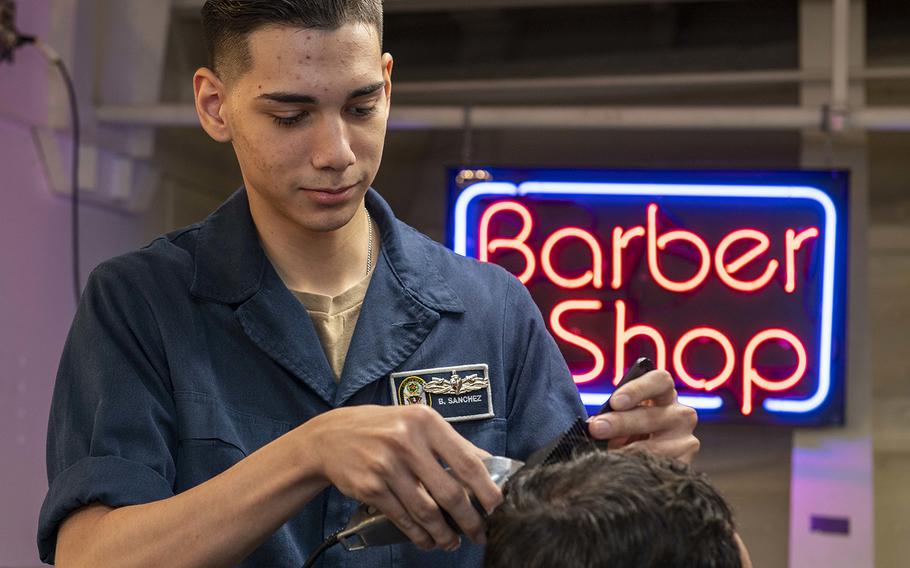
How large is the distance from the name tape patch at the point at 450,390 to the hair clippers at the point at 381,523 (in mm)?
299

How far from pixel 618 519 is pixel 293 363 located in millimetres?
596

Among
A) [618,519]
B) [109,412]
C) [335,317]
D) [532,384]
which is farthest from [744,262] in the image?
[618,519]

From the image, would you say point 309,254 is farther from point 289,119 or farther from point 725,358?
point 725,358

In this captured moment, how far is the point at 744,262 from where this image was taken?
3484 mm

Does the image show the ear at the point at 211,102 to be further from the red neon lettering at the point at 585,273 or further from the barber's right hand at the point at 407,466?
the red neon lettering at the point at 585,273

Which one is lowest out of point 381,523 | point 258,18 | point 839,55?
point 381,523

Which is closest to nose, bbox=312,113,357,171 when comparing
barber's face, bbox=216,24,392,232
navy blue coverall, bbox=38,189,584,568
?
barber's face, bbox=216,24,392,232

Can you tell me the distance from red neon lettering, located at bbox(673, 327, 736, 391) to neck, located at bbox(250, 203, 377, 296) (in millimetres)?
2036

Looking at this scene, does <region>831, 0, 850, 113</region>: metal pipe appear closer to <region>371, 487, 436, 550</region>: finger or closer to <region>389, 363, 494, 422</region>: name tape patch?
<region>389, 363, 494, 422</region>: name tape patch

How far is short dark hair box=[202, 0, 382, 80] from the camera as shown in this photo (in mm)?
1392

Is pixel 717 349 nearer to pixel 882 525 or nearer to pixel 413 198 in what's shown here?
pixel 882 525

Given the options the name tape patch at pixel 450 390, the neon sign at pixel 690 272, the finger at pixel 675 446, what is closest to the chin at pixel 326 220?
the name tape patch at pixel 450 390

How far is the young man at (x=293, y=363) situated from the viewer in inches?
47.0

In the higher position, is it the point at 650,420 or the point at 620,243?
the point at 620,243
